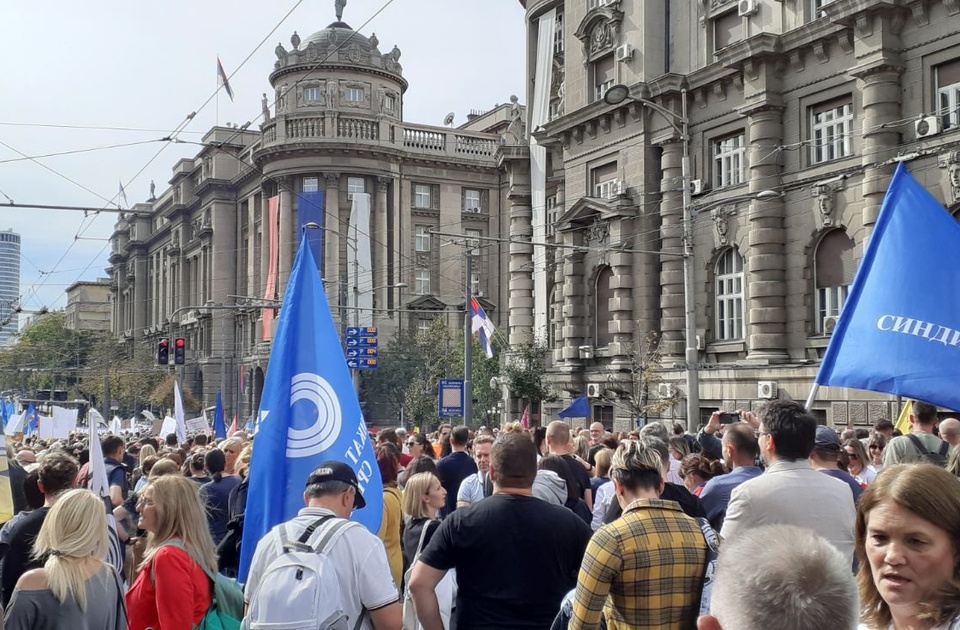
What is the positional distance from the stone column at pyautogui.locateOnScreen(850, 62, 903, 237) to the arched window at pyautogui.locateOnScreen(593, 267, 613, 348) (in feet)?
34.3

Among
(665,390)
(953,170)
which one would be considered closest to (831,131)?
(953,170)

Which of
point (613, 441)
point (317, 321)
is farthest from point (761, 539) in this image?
point (613, 441)

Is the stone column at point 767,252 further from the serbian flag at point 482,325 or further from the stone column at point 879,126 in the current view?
the serbian flag at point 482,325

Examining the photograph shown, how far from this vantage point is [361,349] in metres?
35.4

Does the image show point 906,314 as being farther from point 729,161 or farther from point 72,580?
point 729,161

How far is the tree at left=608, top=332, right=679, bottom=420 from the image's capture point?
1162 inches

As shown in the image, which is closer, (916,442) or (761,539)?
(761,539)

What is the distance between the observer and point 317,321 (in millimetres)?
7098

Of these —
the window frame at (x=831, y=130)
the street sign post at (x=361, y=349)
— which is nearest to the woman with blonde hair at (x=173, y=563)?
the window frame at (x=831, y=130)

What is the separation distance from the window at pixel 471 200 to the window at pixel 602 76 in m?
32.3

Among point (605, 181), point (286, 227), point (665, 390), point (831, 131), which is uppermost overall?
point (286, 227)

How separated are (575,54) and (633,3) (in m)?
3.51

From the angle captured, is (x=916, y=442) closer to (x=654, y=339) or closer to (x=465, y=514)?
(x=465, y=514)

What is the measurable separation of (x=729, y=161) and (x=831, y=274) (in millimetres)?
4743
